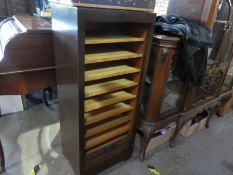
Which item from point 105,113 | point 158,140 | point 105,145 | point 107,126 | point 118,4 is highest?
point 118,4

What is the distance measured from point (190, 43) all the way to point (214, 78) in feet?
2.63

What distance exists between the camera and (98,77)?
3.40 feet

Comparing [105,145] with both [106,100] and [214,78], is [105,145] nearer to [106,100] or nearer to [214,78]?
[106,100]

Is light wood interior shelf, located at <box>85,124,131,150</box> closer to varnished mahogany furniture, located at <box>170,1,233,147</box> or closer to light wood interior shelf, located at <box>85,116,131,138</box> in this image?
light wood interior shelf, located at <box>85,116,131,138</box>

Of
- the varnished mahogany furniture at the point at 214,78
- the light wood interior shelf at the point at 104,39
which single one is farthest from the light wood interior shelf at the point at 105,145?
the light wood interior shelf at the point at 104,39

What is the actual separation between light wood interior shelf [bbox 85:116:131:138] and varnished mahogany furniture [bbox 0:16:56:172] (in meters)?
0.47

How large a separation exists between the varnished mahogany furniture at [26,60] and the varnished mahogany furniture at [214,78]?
112cm

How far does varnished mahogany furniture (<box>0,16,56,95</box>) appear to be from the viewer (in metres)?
1.07

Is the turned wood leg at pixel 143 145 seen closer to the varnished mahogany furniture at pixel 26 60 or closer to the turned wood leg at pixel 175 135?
the turned wood leg at pixel 175 135

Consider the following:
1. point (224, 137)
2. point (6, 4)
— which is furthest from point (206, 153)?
point (6, 4)

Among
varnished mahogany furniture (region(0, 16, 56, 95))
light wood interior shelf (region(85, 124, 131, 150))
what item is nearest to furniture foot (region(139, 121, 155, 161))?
light wood interior shelf (region(85, 124, 131, 150))

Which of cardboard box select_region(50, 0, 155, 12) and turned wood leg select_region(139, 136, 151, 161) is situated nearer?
cardboard box select_region(50, 0, 155, 12)

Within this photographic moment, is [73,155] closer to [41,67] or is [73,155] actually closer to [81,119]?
[81,119]

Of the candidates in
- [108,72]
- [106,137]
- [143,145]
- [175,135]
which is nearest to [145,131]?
[143,145]
